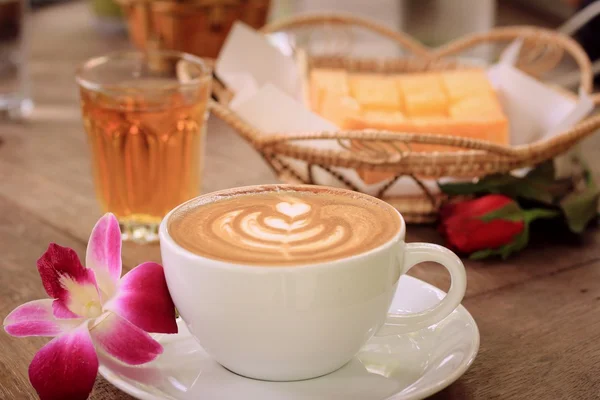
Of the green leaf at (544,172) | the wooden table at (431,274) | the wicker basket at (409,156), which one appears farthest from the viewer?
the green leaf at (544,172)

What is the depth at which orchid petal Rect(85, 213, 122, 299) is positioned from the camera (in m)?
0.54

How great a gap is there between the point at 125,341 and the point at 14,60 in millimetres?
961

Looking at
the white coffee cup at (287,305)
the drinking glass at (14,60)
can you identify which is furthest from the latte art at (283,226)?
the drinking glass at (14,60)

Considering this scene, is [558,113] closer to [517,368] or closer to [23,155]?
[517,368]

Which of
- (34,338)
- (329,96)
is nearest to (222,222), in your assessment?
Answer: (34,338)

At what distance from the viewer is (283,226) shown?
51 centimetres

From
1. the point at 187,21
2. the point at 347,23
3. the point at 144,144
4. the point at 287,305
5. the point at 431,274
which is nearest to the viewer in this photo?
the point at 287,305

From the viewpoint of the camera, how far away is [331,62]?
1.24m

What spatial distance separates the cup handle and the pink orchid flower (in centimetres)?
15

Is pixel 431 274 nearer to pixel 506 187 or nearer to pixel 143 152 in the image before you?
pixel 506 187

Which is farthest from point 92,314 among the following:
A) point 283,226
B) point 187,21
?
point 187,21

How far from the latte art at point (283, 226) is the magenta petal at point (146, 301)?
4cm

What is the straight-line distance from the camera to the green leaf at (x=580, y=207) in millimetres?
820

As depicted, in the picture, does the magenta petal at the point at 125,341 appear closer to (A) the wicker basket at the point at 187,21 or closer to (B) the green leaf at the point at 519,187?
(B) the green leaf at the point at 519,187
